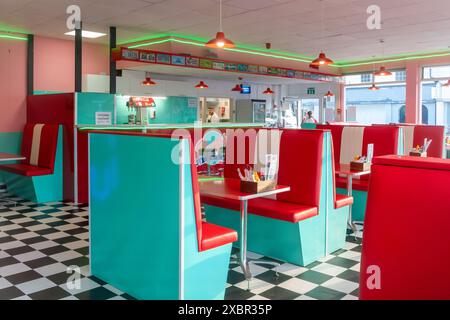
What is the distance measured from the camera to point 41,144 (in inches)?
298

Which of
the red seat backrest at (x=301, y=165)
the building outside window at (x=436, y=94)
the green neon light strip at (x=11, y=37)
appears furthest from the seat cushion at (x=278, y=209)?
the building outside window at (x=436, y=94)

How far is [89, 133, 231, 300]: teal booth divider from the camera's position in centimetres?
291

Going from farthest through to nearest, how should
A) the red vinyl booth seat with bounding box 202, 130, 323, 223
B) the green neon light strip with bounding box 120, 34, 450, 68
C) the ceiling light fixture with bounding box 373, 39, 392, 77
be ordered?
the green neon light strip with bounding box 120, 34, 450, 68
the ceiling light fixture with bounding box 373, 39, 392, 77
the red vinyl booth seat with bounding box 202, 130, 323, 223

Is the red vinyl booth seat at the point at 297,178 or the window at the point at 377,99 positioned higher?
the window at the point at 377,99

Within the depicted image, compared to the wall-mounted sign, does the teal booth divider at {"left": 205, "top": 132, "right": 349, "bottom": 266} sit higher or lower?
lower

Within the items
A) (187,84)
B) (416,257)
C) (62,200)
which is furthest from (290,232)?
(187,84)

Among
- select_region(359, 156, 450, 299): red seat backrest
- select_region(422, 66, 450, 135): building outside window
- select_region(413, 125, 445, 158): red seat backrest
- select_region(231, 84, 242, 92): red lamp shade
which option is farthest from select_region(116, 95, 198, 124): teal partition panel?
select_region(359, 156, 450, 299): red seat backrest

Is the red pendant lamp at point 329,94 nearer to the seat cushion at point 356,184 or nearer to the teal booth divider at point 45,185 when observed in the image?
the seat cushion at point 356,184

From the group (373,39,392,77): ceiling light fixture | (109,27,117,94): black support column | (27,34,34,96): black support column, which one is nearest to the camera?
(109,27,117,94): black support column

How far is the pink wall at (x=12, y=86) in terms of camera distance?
28.6 feet

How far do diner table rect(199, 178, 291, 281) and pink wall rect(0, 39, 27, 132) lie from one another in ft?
20.8

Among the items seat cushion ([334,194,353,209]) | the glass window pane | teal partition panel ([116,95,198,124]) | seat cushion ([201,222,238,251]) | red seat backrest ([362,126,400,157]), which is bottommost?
seat cushion ([201,222,238,251])

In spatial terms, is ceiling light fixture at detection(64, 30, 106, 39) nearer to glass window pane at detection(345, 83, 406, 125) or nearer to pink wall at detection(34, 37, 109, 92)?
pink wall at detection(34, 37, 109, 92)

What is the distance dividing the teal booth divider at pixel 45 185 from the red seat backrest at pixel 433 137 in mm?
6281
